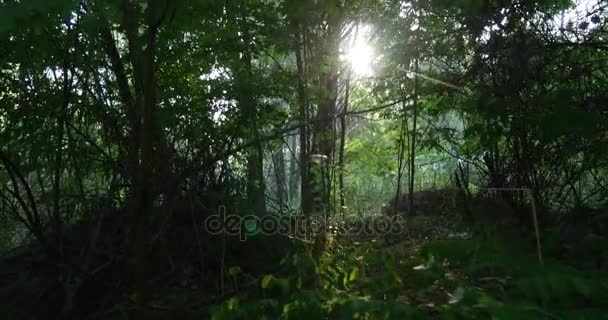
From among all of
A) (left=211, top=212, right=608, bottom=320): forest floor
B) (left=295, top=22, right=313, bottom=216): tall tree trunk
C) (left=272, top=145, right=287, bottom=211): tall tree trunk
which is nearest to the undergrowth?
(left=211, top=212, right=608, bottom=320): forest floor

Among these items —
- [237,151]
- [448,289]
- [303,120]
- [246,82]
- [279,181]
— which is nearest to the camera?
[448,289]

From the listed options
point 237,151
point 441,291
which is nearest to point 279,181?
point 237,151

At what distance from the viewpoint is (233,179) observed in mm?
3756

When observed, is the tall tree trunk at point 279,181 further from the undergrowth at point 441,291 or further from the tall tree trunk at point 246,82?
the undergrowth at point 441,291

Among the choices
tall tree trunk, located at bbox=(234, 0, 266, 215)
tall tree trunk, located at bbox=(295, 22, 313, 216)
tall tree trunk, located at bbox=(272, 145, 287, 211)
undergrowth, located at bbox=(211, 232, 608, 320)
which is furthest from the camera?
tall tree trunk, located at bbox=(272, 145, 287, 211)

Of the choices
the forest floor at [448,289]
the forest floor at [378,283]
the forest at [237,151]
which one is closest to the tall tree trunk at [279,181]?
the forest at [237,151]

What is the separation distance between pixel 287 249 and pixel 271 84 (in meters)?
1.06

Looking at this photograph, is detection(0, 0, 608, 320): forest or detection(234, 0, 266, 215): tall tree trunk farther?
detection(234, 0, 266, 215): tall tree trunk

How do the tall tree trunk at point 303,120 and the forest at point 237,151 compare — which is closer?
the forest at point 237,151

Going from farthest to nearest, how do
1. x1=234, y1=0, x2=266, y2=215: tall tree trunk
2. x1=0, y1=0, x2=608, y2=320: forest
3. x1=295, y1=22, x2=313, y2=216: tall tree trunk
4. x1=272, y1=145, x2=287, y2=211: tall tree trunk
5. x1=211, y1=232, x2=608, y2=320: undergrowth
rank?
x1=272, y1=145, x2=287, y2=211: tall tree trunk → x1=295, y1=22, x2=313, y2=216: tall tree trunk → x1=234, y1=0, x2=266, y2=215: tall tree trunk → x1=0, y1=0, x2=608, y2=320: forest → x1=211, y1=232, x2=608, y2=320: undergrowth

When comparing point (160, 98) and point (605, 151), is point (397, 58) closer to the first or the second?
point (605, 151)

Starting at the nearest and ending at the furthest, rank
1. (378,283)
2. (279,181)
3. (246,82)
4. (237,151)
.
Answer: (378,283)
(237,151)
(246,82)
(279,181)

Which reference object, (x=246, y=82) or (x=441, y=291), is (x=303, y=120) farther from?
(x=441, y=291)

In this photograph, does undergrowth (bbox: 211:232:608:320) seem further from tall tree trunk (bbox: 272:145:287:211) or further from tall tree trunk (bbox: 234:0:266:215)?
tall tree trunk (bbox: 272:145:287:211)
